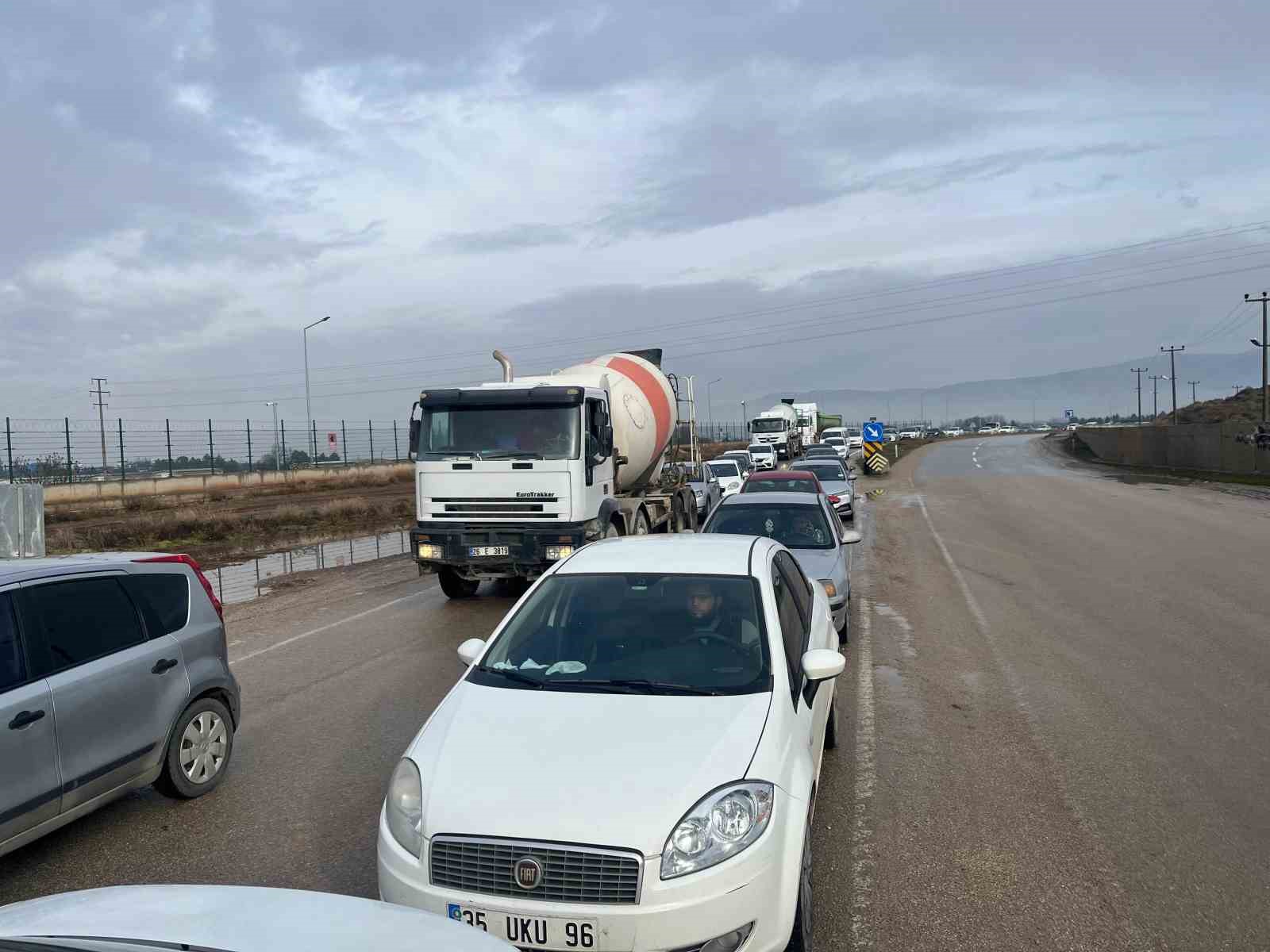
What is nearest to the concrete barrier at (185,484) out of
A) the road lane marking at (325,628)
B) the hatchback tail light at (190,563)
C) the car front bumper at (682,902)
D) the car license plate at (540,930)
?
the road lane marking at (325,628)

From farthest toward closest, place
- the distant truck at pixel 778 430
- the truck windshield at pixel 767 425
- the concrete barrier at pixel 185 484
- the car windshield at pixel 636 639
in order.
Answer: the truck windshield at pixel 767 425
the distant truck at pixel 778 430
the concrete barrier at pixel 185 484
the car windshield at pixel 636 639

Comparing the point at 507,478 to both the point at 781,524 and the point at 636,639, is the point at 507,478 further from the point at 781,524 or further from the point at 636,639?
the point at 636,639

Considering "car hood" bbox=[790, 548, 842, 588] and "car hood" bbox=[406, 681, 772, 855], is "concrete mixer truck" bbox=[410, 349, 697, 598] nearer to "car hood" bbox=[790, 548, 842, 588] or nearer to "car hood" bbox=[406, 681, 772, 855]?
"car hood" bbox=[790, 548, 842, 588]

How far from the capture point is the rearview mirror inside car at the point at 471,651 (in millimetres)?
5094

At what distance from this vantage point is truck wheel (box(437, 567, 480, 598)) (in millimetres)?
13367

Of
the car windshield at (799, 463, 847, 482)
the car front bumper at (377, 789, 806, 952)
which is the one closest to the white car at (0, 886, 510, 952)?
the car front bumper at (377, 789, 806, 952)

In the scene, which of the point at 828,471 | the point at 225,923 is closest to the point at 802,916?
the point at 225,923

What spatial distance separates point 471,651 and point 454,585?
28.1 ft

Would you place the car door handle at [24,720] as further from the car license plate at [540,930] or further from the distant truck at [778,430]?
the distant truck at [778,430]

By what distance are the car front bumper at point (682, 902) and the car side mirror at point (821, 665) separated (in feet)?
3.34

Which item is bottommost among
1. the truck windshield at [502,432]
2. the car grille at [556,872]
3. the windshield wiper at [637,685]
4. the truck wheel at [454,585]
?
the truck wheel at [454,585]

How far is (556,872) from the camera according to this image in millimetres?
3494

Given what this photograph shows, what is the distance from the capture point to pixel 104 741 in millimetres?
5160

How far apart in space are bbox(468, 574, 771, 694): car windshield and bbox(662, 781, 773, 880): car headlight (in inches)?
28.8
